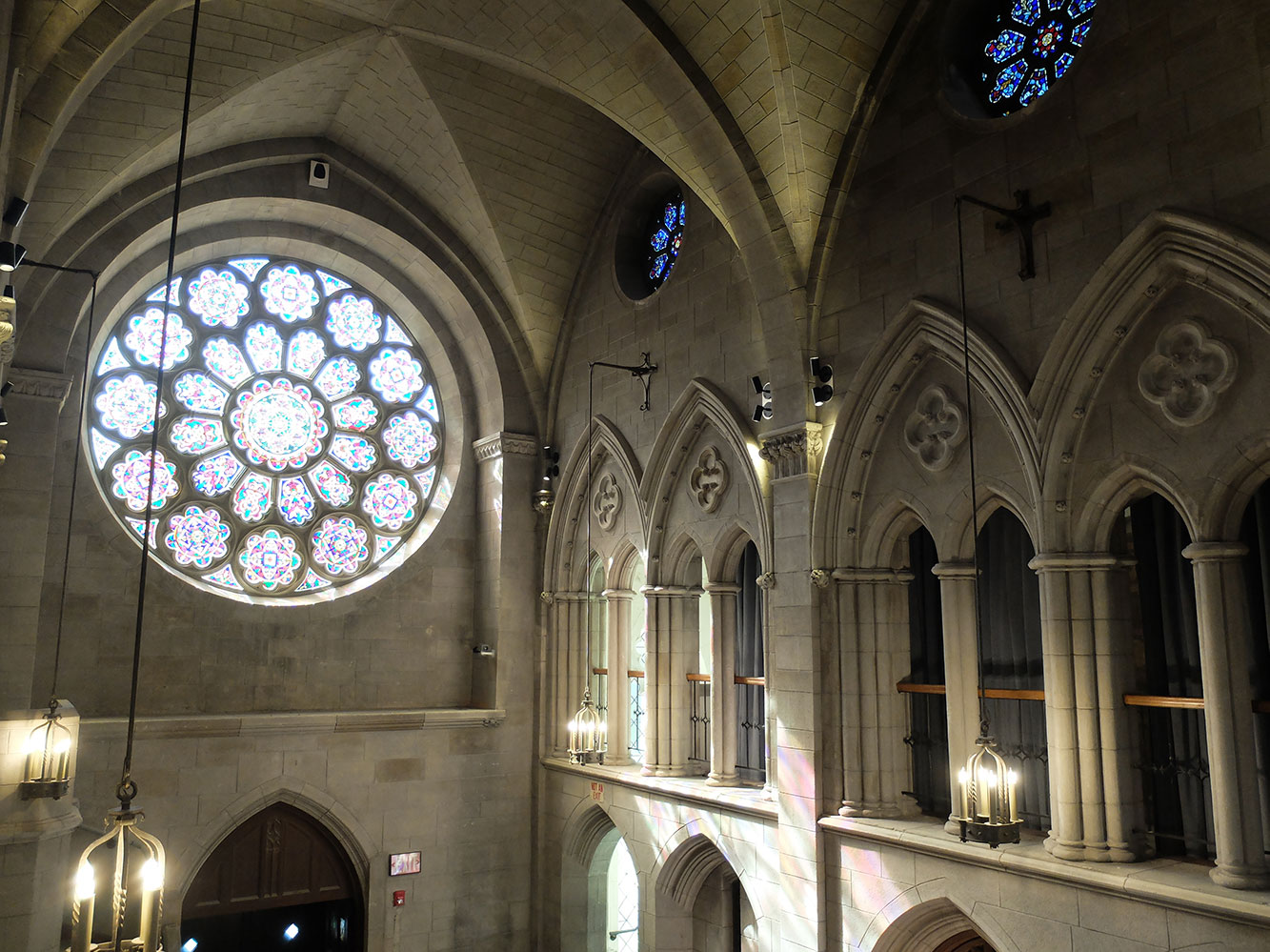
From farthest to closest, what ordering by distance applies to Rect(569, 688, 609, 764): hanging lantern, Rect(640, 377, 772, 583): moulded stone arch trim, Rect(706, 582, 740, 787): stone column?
Rect(569, 688, 609, 764): hanging lantern < Rect(706, 582, 740, 787): stone column < Rect(640, 377, 772, 583): moulded stone arch trim

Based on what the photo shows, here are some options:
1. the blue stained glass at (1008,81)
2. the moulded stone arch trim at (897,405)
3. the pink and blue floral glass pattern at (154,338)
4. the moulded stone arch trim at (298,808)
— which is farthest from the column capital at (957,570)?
the pink and blue floral glass pattern at (154,338)

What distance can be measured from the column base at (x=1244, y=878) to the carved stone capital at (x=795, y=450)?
4008 millimetres

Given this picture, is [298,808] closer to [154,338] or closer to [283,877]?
[283,877]

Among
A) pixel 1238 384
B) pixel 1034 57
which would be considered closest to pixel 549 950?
pixel 1238 384

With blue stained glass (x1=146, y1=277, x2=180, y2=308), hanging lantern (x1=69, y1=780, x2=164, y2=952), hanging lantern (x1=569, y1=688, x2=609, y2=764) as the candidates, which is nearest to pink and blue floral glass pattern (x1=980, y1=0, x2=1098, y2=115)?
hanging lantern (x1=569, y1=688, x2=609, y2=764)

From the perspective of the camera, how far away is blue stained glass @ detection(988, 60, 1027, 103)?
7.62 m

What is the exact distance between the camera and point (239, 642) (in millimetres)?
10930

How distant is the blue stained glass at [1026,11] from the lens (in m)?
7.58

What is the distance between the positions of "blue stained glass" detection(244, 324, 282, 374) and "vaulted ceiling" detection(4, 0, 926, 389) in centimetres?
220

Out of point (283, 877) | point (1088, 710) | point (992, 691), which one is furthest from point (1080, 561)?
point (283, 877)

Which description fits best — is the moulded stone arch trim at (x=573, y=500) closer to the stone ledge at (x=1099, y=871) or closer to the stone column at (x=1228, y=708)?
the stone ledge at (x=1099, y=871)

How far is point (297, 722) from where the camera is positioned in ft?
35.1

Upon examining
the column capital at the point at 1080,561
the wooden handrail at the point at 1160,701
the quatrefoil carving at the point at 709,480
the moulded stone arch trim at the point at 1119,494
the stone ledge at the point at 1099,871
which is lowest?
the stone ledge at the point at 1099,871

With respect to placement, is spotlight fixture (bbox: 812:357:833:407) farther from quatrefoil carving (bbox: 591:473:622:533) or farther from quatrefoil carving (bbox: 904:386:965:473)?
quatrefoil carving (bbox: 591:473:622:533)
